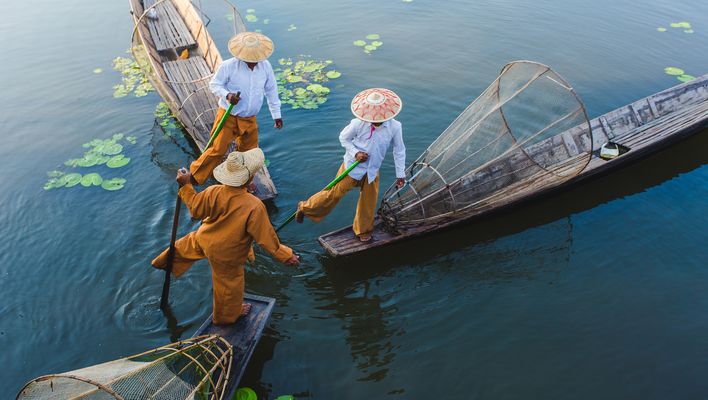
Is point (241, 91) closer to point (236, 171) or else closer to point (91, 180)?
point (236, 171)

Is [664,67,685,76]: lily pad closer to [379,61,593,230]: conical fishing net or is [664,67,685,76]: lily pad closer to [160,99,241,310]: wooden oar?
[379,61,593,230]: conical fishing net

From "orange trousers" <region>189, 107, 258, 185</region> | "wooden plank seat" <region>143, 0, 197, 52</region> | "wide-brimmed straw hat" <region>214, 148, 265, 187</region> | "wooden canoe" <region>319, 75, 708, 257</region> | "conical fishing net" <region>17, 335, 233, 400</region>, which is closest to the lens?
"conical fishing net" <region>17, 335, 233, 400</region>

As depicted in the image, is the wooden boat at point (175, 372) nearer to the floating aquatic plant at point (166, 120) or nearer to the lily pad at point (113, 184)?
the lily pad at point (113, 184)

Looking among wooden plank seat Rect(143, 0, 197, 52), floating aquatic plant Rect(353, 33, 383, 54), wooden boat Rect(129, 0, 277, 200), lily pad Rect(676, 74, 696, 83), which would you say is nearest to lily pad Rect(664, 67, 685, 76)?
lily pad Rect(676, 74, 696, 83)

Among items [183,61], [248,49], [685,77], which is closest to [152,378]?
[248,49]

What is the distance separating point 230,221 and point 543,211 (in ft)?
A: 14.4

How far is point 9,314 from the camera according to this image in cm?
481

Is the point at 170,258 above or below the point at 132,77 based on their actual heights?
above

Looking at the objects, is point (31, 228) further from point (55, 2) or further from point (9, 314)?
point (55, 2)

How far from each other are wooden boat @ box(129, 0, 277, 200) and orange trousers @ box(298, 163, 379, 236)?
105cm

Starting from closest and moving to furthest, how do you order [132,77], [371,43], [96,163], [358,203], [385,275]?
1. [358,203]
2. [385,275]
3. [96,163]
4. [132,77]
5. [371,43]

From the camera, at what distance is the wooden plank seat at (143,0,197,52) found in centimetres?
861

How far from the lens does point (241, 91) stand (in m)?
5.35

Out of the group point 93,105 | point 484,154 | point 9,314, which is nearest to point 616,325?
point 484,154
